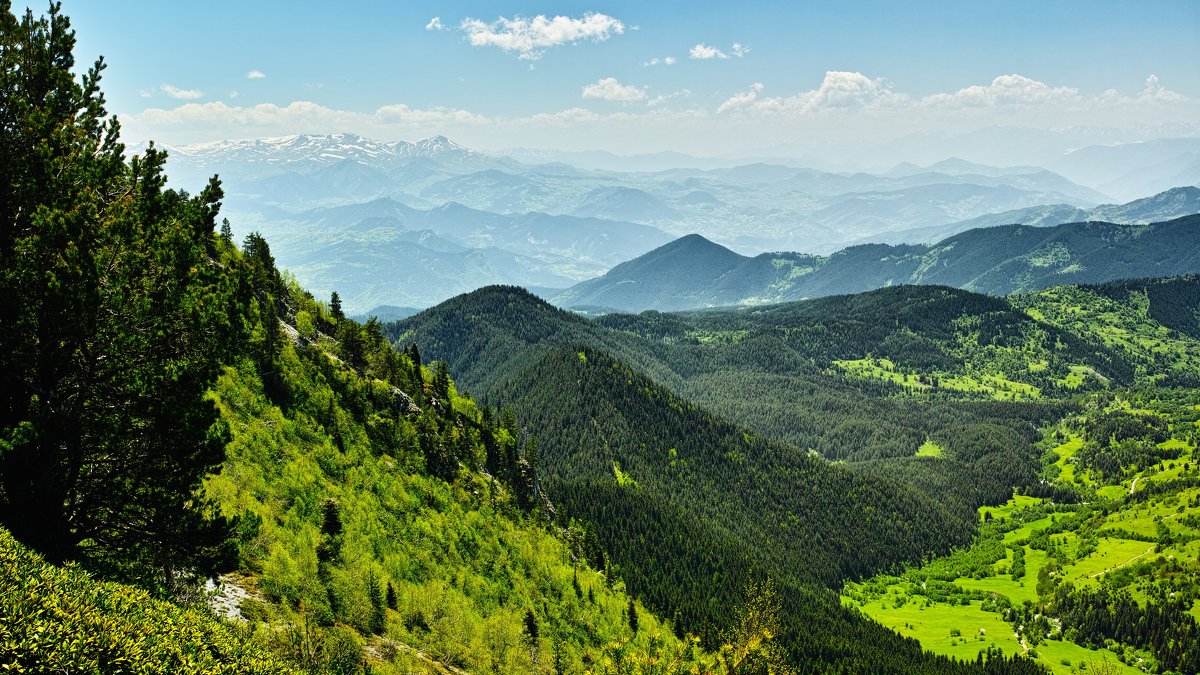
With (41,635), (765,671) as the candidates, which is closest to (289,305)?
(41,635)

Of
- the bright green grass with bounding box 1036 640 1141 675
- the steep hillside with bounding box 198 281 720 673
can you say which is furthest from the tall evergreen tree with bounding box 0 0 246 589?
the bright green grass with bounding box 1036 640 1141 675

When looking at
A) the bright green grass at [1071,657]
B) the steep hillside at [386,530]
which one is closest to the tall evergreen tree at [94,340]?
the steep hillside at [386,530]

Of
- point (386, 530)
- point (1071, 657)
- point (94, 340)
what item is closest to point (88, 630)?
point (94, 340)

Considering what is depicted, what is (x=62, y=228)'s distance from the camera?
58.2ft

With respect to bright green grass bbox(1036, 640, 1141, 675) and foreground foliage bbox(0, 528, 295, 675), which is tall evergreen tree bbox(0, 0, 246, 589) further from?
bright green grass bbox(1036, 640, 1141, 675)

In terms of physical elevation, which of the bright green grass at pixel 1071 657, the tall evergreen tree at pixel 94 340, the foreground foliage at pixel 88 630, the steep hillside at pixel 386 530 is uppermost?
the tall evergreen tree at pixel 94 340

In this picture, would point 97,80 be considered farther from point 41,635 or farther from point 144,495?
point 41,635

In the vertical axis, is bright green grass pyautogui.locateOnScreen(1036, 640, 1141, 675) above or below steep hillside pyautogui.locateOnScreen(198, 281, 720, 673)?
below

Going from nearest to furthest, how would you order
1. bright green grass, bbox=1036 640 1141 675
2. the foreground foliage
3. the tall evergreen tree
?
the foreground foliage, the tall evergreen tree, bright green grass, bbox=1036 640 1141 675

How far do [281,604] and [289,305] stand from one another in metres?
54.5

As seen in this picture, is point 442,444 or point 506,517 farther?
point 506,517

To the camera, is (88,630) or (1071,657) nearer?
(88,630)

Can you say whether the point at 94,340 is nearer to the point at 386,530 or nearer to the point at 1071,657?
the point at 386,530

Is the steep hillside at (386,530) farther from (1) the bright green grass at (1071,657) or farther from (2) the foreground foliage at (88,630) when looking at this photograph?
(1) the bright green grass at (1071,657)
